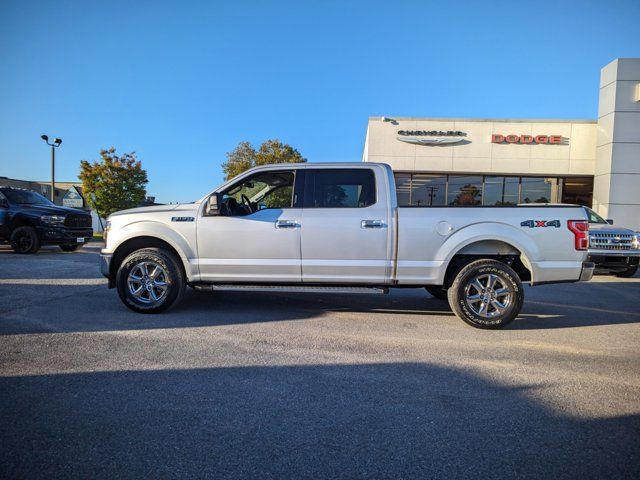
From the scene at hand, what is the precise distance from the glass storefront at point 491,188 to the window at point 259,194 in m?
15.0

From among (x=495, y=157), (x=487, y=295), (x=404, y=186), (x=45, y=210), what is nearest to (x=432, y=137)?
(x=404, y=186)

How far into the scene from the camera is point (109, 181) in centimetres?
3042

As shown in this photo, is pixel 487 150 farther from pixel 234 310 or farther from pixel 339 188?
pixel 234 310

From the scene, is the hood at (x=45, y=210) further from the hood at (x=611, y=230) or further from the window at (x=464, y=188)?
the window at (x=464, y=188)

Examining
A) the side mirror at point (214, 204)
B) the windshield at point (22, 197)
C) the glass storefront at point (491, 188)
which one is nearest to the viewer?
the side mirror at point (214, 204)

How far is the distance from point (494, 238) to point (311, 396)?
10.4ft

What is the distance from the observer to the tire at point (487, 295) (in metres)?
4.55

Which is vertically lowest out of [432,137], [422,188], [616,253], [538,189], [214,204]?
[616,253]

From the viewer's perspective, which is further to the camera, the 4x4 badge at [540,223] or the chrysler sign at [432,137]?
the chrysler sign at [432,137]

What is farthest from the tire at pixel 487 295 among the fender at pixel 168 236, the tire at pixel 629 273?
the tire at pixel 629 273

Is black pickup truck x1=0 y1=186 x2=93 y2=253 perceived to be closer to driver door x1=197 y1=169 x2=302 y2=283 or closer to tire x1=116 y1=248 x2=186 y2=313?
tire x1=116 y1=248 x2=186 y2=313

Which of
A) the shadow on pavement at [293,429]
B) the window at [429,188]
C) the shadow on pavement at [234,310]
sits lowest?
the shadow on pavement at [234,310]

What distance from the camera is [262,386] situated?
2877 mm

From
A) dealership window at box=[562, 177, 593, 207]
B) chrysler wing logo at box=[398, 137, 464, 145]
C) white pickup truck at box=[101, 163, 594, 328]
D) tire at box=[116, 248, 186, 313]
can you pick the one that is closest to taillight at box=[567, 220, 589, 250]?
white pickup truck at box=[101, 163, 594, 328]
